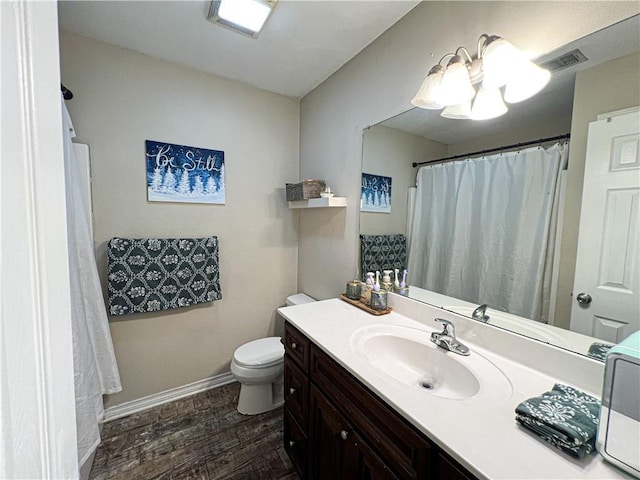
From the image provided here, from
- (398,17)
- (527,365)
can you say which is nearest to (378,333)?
(527,365)

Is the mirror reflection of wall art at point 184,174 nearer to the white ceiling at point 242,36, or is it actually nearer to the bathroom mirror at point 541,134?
the white ceiling at point 242,36

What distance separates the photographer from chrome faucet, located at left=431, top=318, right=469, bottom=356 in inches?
40.8

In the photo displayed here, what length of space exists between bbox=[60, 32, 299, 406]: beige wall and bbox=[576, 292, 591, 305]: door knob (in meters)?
1.87

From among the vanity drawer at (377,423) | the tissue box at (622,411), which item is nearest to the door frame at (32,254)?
the vanity drawer at (377,423)

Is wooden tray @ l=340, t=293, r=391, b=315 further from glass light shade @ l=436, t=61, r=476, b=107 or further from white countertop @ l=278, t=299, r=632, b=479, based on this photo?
glass light shade @ l=436, t=61, r=476, b=107

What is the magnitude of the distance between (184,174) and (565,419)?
2169mm

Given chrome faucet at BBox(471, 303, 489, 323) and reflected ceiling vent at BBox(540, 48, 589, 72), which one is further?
chrome faucet at BBox(471, 303, 489, 323)

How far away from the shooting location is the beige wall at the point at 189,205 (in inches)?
63.7

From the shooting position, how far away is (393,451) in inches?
30.5

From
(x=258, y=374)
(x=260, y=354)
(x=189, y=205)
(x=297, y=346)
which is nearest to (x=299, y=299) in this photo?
(x=260, y=354)

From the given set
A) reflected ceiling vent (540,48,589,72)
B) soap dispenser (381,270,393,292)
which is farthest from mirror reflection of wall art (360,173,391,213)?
reflected ceiling vent (540,48,589,72)

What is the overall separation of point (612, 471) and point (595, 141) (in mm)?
902

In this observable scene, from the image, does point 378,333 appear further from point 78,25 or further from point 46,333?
point 78,25

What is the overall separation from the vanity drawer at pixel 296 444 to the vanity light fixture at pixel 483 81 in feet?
5.47
